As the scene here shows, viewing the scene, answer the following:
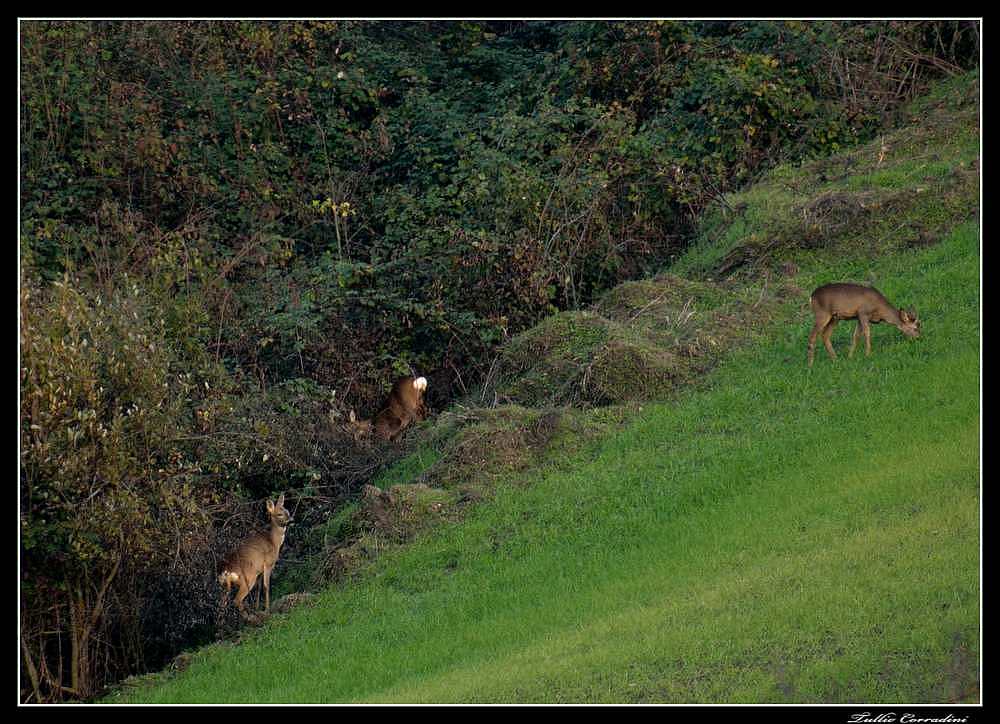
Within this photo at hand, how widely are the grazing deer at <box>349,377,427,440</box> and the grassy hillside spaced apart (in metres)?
1.49

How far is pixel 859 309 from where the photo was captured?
647 inches

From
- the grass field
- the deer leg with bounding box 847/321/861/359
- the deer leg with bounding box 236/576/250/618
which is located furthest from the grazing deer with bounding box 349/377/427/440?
the deer leg with bounding box 847/321/861/359

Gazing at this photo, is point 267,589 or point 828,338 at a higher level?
point 828,338

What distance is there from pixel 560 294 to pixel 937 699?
46.4ft

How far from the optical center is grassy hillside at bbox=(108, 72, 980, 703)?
1082cm

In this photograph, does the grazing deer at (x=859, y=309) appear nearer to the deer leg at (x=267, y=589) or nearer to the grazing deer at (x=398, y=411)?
the grazing deer at (x=398, y=411)

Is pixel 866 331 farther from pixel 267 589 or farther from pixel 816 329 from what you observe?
pixel 267 589

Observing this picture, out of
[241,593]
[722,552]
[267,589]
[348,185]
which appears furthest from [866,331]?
[348,185]

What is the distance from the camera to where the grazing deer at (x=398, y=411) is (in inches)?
792

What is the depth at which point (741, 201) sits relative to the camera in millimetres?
23453

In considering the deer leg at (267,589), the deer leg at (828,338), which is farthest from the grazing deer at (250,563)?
the deer leg at (828,338)

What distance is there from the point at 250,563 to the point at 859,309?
705 centimetres
